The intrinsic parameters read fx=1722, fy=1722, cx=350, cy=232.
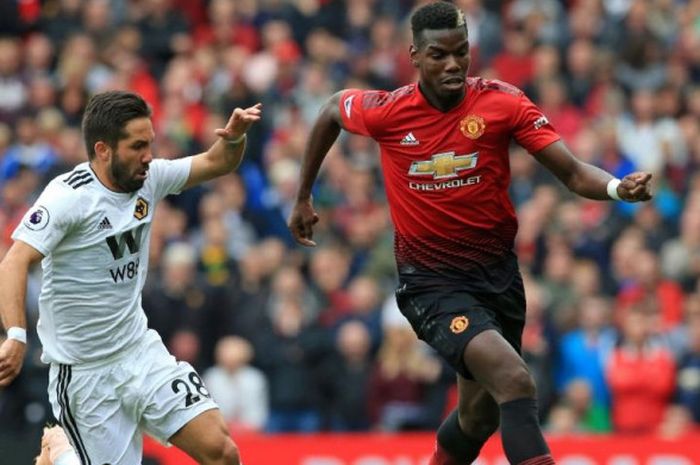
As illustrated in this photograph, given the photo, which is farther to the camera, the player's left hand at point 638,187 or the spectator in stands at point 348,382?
the spectator in stands at point 348,382

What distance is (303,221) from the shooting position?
32.8ft

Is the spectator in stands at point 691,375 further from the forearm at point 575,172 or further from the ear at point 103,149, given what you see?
the ear at point 103,149

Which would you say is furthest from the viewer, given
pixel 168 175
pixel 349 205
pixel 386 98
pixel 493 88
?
pixel 349 205

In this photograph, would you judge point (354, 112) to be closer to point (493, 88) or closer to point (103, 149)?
point (493, 88)

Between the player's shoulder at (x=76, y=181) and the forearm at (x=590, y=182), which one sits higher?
the forearm at (x=590, y=182)

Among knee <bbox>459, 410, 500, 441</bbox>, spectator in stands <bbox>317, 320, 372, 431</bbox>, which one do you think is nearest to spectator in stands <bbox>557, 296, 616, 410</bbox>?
spectator in stands <bbox>317, 320, 372, 431</bbox>

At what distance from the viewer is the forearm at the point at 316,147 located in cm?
989

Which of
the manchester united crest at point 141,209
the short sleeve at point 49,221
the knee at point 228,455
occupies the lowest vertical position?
the knee at point 228,455

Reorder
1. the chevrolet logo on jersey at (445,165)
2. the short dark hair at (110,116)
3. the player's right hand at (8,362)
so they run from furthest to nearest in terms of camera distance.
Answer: the chevrolet logo on jersey at (445,165)
the short dark hair at (110,116)
the player's right hand at (8,362)

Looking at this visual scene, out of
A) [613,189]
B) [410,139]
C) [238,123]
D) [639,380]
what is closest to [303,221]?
[238,123]

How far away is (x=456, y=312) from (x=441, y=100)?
3.79 feet

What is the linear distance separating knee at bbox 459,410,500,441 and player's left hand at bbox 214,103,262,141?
6.64 feet

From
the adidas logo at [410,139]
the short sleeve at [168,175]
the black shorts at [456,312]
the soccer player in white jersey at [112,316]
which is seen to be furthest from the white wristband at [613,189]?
the short sleeve at [168,175]

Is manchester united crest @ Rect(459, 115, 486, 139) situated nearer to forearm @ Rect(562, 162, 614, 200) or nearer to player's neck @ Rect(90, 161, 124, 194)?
forearm @ Rect(562, 162, 614, 200)
